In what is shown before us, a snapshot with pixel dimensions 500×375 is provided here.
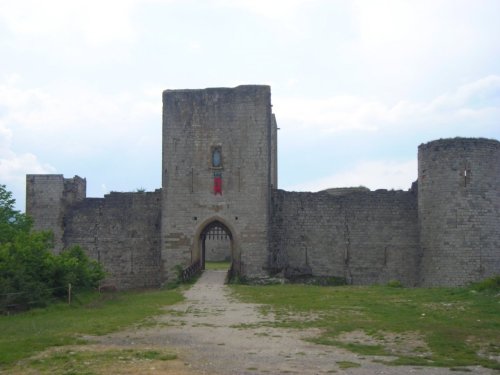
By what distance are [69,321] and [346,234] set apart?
17778mm

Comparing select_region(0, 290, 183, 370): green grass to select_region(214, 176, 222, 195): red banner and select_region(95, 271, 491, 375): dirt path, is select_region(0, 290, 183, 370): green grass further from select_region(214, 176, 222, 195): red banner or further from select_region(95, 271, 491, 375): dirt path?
select_region(214, 176, 222, 195): red banner

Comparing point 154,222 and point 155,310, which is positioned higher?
point 154,222

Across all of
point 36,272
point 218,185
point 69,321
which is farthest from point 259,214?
point 69,321

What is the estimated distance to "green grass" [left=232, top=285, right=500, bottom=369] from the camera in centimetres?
1173

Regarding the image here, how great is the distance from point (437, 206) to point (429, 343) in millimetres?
17717

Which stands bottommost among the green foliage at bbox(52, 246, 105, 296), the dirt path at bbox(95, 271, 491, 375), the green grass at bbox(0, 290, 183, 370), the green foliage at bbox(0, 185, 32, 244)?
the dirt path at bbox(95, 271, 491, 375)

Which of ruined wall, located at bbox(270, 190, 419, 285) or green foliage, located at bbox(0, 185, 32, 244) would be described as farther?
ruined wall, located at bbox(270, 190, 419, 285)

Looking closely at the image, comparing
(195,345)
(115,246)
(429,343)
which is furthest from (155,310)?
(115,246)

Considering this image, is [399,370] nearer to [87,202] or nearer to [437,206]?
[437,206]

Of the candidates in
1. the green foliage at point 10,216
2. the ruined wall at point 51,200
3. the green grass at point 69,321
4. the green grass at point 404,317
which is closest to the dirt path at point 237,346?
the green grass at point 404,317

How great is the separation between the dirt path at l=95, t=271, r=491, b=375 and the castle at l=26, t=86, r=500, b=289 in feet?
39.2

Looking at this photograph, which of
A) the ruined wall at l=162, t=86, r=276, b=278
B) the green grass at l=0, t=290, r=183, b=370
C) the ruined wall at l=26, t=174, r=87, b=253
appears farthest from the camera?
the ruined wall at l=26, t=174, r=87, b=253

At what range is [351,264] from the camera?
31.6m

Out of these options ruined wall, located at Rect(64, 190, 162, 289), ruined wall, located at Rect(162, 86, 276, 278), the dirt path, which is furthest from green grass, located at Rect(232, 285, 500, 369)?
ruined wall, located at Rect(64, 190, 162, 289)
